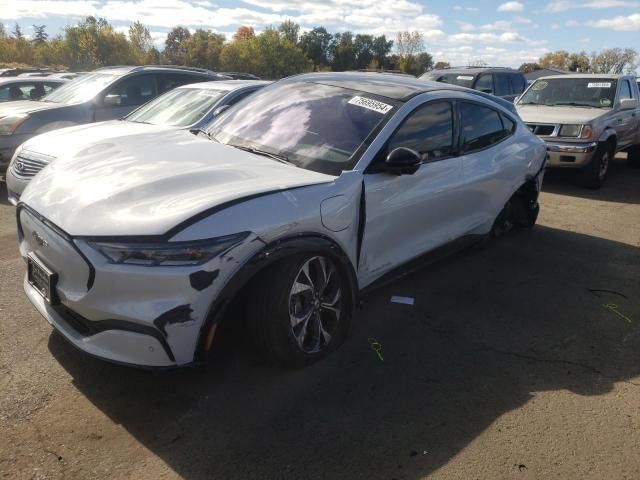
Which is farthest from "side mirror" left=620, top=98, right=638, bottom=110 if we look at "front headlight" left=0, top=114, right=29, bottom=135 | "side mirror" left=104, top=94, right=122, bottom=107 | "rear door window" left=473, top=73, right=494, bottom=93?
"front headlight" left=0, top=114, right=29, bottom=135

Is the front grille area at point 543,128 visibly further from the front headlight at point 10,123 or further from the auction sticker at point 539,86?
the front headlight at point 10,123

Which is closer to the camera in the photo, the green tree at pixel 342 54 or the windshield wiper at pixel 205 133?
the windshield wiper at pixel 205 133

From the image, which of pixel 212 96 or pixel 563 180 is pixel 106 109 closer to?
pixel 212 96

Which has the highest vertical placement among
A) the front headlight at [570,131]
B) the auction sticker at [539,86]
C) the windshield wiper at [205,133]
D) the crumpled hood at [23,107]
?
the auction sticker at [539,86]

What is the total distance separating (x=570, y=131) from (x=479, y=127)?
4723mm

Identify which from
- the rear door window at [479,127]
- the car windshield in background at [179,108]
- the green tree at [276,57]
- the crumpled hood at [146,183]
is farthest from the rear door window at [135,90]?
the green tree at [276,57]

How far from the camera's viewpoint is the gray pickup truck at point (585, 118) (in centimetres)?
837

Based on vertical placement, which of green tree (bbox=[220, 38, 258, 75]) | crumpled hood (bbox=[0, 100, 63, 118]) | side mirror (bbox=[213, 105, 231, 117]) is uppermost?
side mirror (bbox=[213, 105, 231, 117])

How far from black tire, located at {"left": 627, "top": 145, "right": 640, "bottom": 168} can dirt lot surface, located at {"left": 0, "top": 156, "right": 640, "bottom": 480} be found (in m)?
7.75

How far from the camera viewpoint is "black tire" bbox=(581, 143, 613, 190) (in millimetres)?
8430

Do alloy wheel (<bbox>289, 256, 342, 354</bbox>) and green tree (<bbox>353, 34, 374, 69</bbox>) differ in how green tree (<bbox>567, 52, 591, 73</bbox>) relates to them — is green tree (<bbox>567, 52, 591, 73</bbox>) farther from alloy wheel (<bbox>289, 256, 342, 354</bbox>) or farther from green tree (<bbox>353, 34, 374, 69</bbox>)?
alloy wheel (<bbox>289, 256, 342, 354</bbox>)

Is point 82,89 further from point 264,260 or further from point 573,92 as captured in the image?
point 573,92

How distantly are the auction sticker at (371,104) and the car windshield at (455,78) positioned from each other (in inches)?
362

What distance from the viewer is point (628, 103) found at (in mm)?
9188
